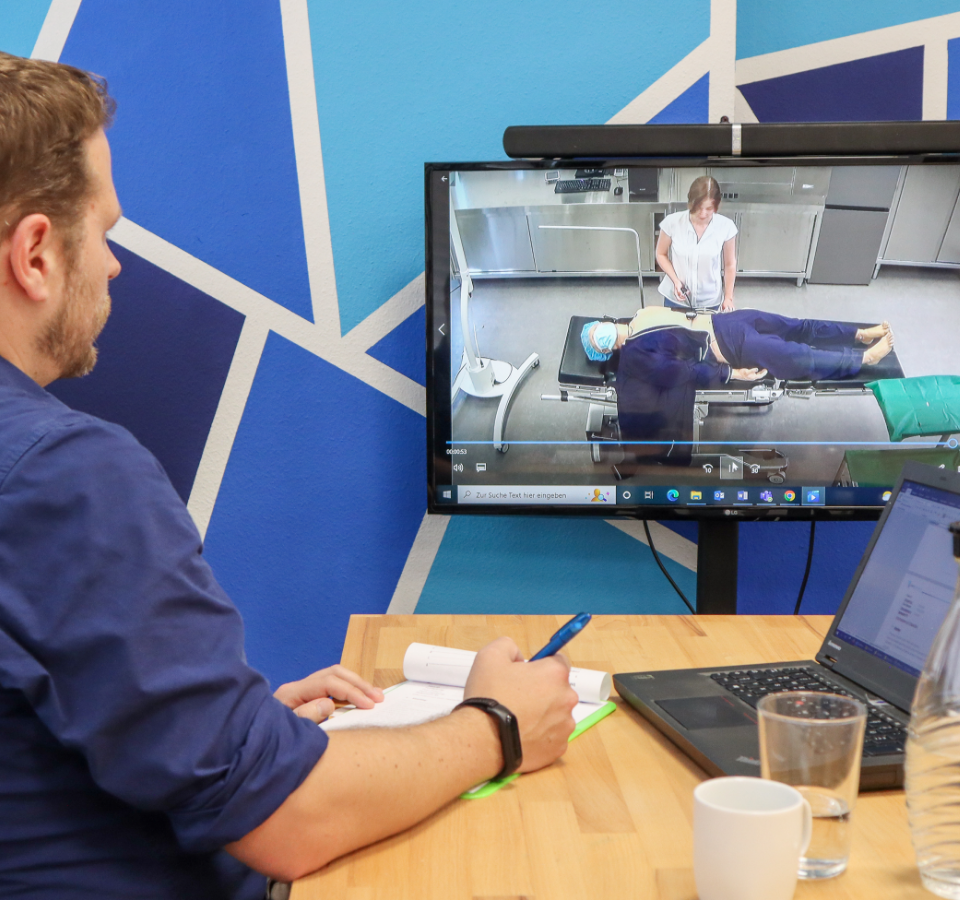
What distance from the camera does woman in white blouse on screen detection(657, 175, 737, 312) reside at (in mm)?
1629

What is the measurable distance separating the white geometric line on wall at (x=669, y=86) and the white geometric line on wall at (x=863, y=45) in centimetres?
19

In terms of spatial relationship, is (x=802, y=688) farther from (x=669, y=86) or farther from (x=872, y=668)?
(x=669, y=86)

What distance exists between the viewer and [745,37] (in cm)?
191

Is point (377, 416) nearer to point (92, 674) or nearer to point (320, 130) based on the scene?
point (320, 130)

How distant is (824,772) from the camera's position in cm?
74

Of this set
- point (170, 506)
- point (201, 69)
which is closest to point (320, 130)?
point (201, 69)

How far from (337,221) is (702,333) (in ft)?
2.46

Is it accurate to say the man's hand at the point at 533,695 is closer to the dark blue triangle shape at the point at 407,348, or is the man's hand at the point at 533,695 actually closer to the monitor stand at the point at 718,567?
the monitor stand at the point at 718,567

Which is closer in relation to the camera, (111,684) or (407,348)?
(111,684)

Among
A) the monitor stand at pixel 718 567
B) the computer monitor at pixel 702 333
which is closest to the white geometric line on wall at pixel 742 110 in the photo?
the computer monitor at pixel 702 333

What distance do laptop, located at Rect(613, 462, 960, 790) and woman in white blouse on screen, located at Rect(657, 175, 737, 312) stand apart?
25.4 inches

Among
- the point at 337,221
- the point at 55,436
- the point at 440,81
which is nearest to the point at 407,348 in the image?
the point at 337,221

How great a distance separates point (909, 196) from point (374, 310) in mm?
1017

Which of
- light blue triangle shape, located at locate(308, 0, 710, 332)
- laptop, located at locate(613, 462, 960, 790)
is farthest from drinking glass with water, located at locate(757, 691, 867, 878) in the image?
light blue triangle shape, located at locate(308, 0, 710, 332)
